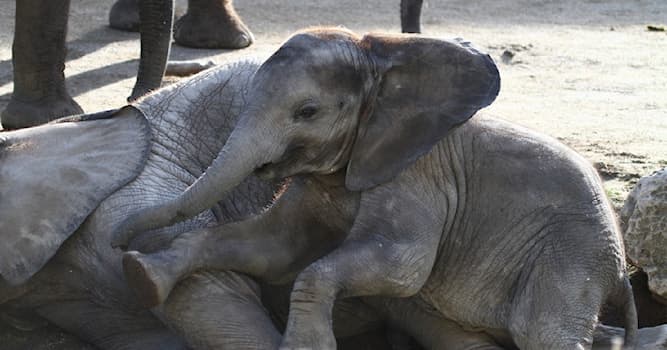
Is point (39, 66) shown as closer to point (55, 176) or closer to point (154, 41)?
point (154, 41)

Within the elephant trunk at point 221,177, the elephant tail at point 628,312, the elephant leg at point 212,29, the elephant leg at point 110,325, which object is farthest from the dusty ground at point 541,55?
the elephant trunk at point 221,177

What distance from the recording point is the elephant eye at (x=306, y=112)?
9.50 ft

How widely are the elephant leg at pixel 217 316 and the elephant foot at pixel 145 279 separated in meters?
0.13

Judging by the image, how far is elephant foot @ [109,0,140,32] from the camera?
27.0ft

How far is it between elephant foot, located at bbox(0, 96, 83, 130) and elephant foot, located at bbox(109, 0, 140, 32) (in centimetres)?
263

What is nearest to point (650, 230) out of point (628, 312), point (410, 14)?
point (628, 312)

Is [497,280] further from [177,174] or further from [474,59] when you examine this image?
[177,174]

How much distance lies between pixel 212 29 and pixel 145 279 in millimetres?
4873

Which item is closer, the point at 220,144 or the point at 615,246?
the point at 615,246

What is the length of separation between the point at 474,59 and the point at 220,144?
74 centimetres

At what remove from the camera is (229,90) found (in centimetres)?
351

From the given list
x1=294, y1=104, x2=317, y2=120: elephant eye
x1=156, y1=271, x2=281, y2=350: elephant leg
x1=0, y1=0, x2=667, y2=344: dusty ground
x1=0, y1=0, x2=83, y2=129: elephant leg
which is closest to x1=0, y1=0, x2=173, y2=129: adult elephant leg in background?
x1=0, y1=0, x2=83, y2=129: elephant leg

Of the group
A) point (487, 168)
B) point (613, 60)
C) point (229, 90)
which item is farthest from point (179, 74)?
point (487, 168)

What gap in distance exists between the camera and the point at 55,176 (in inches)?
131
